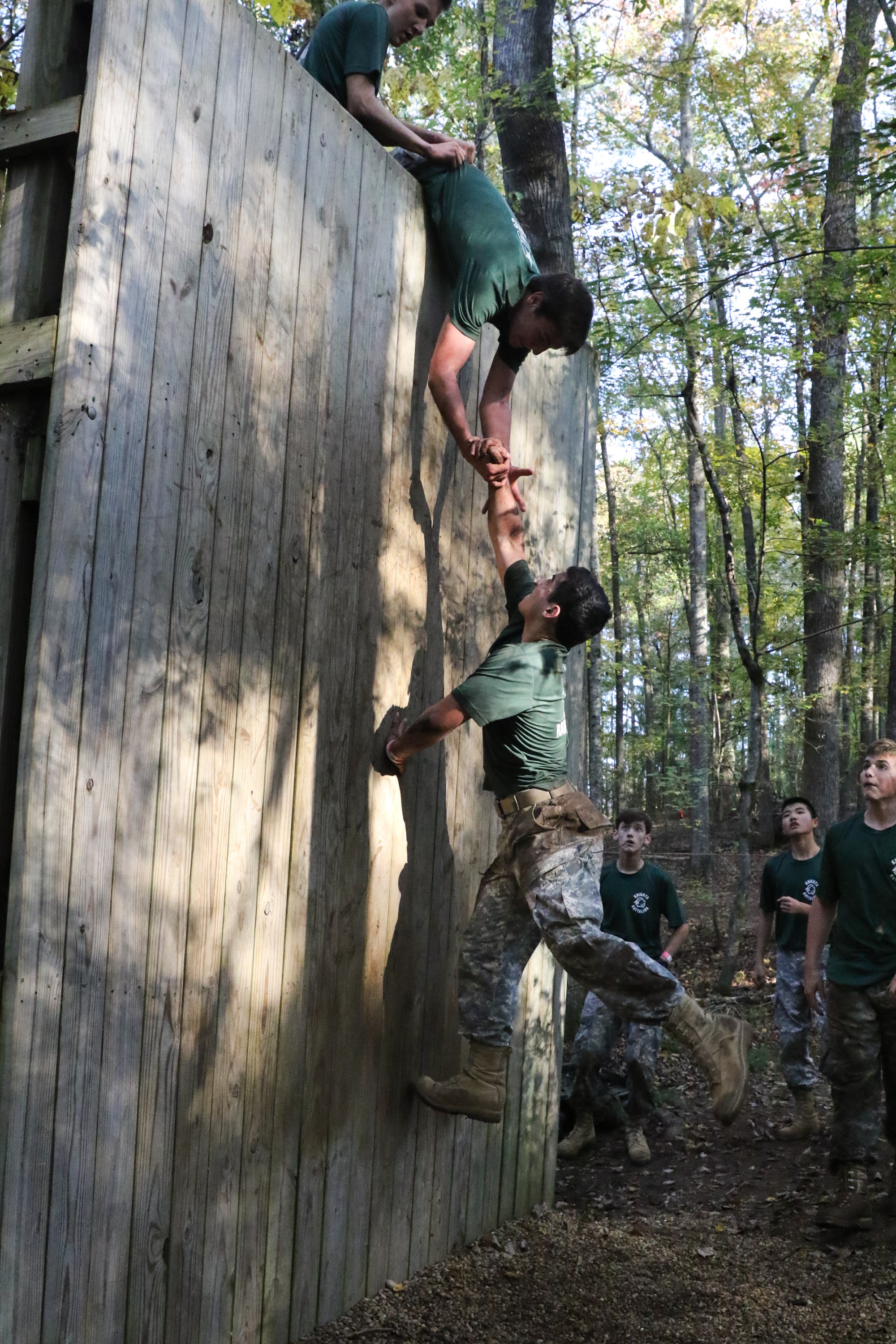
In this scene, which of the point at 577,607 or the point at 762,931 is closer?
the point at 577,607

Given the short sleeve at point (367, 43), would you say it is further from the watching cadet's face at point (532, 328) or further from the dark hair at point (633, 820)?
the dark hair at point (633, 820)

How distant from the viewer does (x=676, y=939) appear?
7012 millimetres

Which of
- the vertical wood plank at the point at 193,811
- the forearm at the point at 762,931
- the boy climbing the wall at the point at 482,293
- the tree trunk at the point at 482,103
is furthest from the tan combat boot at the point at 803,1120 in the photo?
the tree trunk at the point at 482,103

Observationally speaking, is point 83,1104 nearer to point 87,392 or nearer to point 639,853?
point 87,392

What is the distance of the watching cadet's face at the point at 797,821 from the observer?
23.1 feet

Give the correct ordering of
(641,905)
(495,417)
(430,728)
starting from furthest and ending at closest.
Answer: (641,905) → (495,417) → (430,728)

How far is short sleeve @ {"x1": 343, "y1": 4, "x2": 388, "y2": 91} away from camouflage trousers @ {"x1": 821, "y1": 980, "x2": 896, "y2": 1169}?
452cm

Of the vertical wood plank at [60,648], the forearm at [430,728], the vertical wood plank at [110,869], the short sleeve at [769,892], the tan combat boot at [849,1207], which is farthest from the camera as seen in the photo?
the short sleeve at [769,892]

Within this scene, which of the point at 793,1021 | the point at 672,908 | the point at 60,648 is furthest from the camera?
the point at 672,908

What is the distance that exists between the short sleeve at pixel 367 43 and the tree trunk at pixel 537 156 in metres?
3.59

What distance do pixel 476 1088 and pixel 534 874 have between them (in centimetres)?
76

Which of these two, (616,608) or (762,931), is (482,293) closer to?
(762,931)

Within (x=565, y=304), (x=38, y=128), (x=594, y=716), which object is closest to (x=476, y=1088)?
(x=565, y=304)

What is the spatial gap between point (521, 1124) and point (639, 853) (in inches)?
97.8
